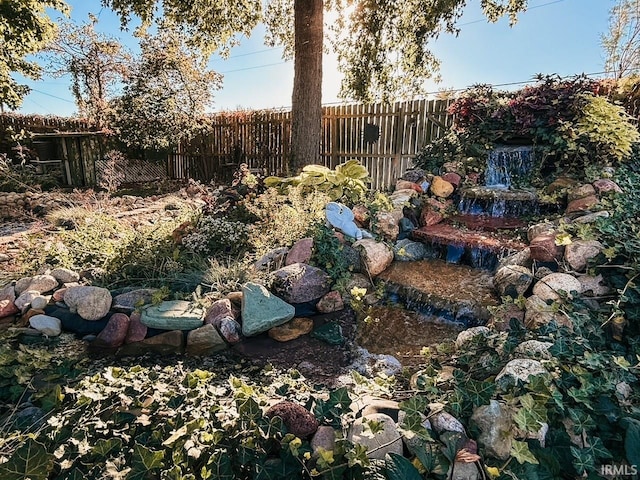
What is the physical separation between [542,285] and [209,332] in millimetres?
2177

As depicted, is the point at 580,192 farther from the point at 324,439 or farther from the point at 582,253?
the point at 324,439

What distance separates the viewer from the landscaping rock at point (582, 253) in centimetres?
246

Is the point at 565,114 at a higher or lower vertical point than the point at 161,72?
lower

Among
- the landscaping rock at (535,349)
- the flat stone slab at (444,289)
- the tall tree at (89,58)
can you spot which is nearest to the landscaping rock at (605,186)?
the flat stone slab at (444,289)

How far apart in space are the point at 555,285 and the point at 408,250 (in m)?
1.48

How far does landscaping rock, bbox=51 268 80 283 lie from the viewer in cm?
291

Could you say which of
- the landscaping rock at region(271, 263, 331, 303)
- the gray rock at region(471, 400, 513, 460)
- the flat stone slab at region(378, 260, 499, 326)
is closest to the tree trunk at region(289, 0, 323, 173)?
the flat stone slab at region(378, 260, 499, 326)

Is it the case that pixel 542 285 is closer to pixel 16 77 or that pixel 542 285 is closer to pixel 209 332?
pixel 209 332

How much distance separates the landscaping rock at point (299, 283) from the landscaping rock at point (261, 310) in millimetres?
82

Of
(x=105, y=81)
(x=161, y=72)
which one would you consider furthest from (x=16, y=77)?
(x=105, y=81)

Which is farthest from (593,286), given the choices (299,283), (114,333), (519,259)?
(114,333)

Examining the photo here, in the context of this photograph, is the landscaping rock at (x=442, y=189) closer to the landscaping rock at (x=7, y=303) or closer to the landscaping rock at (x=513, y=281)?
the landscaping rock at (x=513, y=281)

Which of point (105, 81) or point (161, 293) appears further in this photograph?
point (105, 81)

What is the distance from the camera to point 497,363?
71.2 inches
